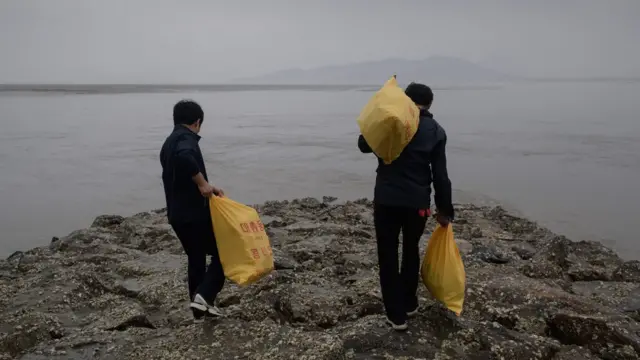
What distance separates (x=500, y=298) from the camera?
569cm

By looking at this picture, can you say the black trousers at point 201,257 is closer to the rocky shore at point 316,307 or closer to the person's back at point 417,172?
the rocky shore at point 316,307

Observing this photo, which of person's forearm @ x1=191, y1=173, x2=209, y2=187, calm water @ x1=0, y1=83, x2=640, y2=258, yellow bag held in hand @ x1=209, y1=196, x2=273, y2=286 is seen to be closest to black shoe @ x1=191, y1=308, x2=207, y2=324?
yellow bag held in hand @ x1=209, y1=196, x2=273, y2=286

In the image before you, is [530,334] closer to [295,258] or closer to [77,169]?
[295,258]

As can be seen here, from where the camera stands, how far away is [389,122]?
422 centimetres

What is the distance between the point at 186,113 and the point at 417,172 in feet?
6.75

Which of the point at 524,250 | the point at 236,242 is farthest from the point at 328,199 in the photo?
the point at 236,242

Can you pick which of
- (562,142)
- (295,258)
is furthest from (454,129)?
(295,258)

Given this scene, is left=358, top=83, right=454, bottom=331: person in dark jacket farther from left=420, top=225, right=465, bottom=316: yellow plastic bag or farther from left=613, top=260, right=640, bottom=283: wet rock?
left=613, top=260, right=640, bottom=283: wet rock

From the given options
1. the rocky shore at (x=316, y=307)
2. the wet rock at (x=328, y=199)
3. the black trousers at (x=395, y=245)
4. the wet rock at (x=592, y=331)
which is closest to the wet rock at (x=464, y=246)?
the rocky shore at (x=316, y=307)

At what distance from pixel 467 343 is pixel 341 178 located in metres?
12.3

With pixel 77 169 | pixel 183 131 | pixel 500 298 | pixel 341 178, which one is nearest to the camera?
pixel 183 131

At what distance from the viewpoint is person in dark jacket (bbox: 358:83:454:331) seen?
177 inches

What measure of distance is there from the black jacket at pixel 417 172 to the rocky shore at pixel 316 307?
118 centimetres

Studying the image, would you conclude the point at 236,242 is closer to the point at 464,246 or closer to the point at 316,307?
the point at 316,307
